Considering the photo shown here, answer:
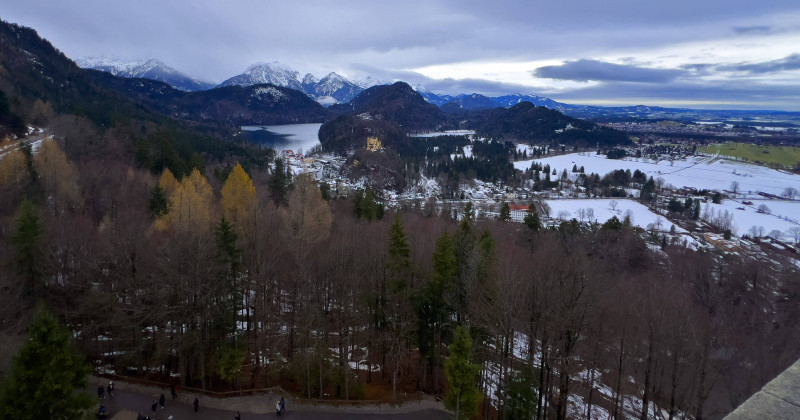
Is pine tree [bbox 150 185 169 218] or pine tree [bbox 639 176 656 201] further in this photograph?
pine tree [bbox 639 176 656 201]

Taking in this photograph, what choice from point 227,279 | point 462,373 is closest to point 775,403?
point 462,373

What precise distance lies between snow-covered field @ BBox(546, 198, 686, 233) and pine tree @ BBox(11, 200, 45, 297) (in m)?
58.2

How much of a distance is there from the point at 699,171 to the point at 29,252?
135m

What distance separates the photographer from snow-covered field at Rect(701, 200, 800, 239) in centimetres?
5800

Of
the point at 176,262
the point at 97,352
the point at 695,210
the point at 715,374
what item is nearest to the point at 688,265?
the point at 715,374

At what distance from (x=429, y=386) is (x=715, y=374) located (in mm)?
10555

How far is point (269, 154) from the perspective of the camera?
250ft

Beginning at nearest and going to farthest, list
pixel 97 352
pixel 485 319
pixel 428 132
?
pixel 485 319 → pixel 97 352 → pixel 428 132

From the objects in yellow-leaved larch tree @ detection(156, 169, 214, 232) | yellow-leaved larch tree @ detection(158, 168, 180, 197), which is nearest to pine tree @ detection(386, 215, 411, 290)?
yellow-leaved larch tree @ detection(156, 169, 214, 232)

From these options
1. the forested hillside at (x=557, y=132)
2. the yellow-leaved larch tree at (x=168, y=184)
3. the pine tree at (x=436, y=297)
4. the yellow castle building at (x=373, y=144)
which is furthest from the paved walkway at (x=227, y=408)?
the forested hillside at (x=557, y=132)

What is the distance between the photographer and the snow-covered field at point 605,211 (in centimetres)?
5995

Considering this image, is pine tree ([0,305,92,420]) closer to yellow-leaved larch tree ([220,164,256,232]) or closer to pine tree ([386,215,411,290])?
pine tree ([386,215,411,290])

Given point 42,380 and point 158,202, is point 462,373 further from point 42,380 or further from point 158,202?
point 158,202

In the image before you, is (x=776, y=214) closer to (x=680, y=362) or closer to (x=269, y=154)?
(x=680, y=362)
